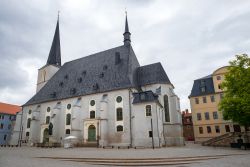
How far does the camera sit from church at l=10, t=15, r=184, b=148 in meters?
30.0

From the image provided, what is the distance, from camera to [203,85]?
40.9 m

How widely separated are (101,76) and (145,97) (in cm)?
1148

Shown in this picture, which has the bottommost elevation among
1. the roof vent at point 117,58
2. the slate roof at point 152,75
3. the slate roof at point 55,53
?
the slate roof at point 152,75

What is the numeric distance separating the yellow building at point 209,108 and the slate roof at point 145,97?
565 inches

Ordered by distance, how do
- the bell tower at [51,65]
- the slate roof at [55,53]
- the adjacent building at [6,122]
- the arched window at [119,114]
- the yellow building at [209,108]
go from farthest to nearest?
the adjacent building at [6,122]
the slate roof at [55,53]
the bell tower at [51,65]
the yellow building at [209,108]
the arched window at [119,114]

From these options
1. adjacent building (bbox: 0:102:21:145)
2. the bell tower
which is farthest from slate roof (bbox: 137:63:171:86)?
adjacent building (bbox: 0:102:21:145)

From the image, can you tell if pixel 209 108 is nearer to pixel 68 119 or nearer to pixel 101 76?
pixel 101 76

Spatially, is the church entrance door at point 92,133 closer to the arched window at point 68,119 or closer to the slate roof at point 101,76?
the arched window at point 68,119

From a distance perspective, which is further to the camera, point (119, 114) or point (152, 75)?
point (152, 75)

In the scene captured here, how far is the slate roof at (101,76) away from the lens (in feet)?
115

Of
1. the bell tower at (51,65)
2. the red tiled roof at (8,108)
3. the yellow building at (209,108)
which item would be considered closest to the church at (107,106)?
the bell tower at (51,65)

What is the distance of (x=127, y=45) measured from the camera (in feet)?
133

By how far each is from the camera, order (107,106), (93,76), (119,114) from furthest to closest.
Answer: (93,76)
(107,106)
(119,114)

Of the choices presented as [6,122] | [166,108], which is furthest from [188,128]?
[6,122]
